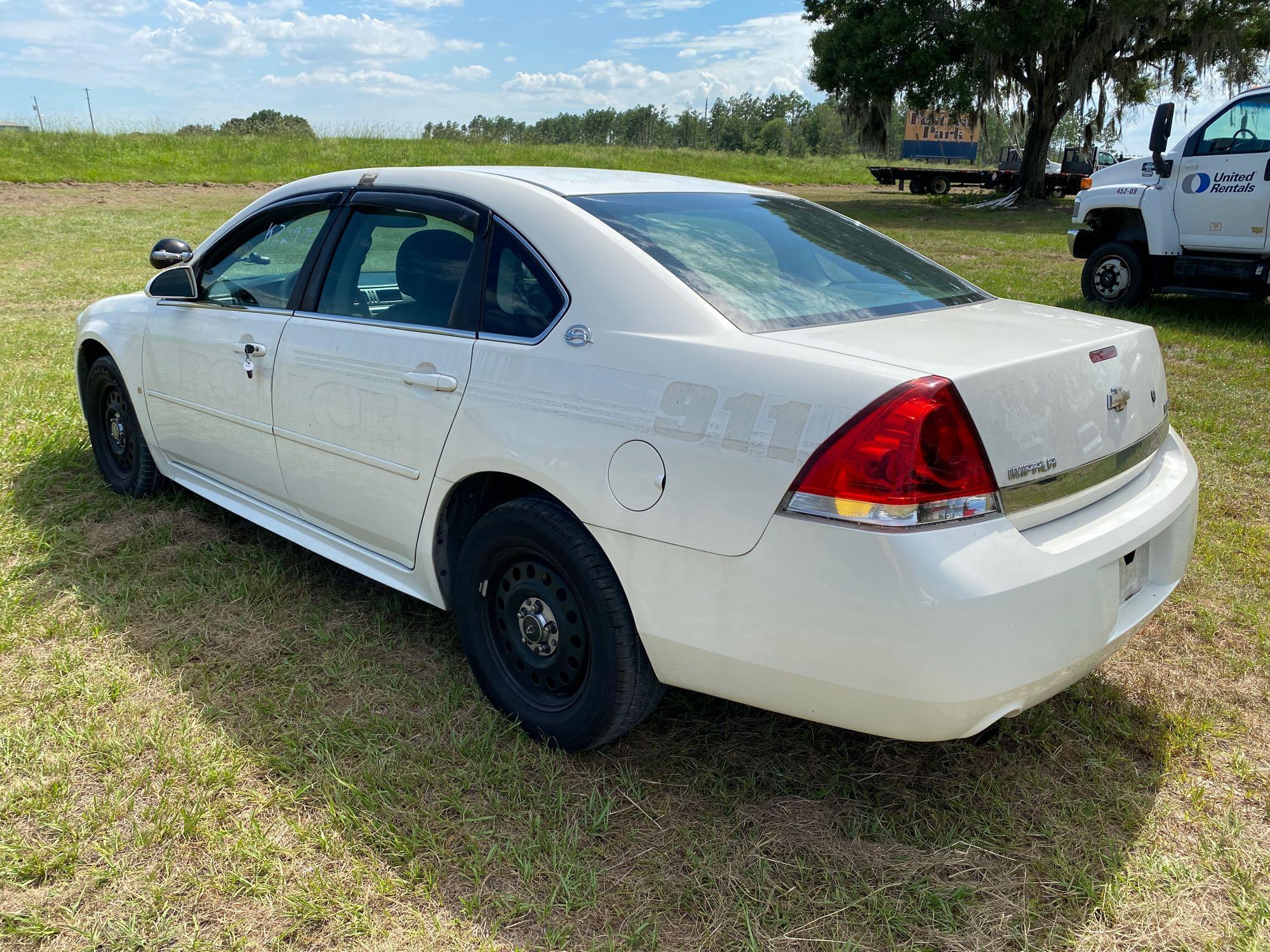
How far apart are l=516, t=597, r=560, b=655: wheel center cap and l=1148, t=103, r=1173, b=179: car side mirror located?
7.78 meters

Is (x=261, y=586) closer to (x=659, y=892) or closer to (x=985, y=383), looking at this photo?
(x=659, y=892)

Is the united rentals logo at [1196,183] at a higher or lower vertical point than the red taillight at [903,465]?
higher

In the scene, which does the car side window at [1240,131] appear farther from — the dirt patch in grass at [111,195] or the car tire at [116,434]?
the dirt patch in grass at [111,195]

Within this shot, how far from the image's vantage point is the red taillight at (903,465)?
6.56ft

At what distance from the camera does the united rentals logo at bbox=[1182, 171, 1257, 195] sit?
8383mm

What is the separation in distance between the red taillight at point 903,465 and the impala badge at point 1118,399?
0.57 meters

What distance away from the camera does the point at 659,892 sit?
224 centimetres

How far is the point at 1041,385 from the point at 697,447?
79 centimetres

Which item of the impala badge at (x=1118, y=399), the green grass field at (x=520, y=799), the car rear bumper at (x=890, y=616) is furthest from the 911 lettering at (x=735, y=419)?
the green grass field at (x=520, y=799)

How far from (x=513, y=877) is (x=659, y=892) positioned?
0.34 metres

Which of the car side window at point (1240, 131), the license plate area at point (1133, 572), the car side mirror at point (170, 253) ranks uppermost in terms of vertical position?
the car side window at point (1240, 131)

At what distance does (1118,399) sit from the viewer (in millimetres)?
2434

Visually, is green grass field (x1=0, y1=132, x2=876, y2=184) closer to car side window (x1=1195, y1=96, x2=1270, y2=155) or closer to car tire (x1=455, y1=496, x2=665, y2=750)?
car side window (x1=1195, y1=96, x2=1270, y2=155)

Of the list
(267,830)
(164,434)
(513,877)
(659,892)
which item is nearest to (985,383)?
(659,892)
